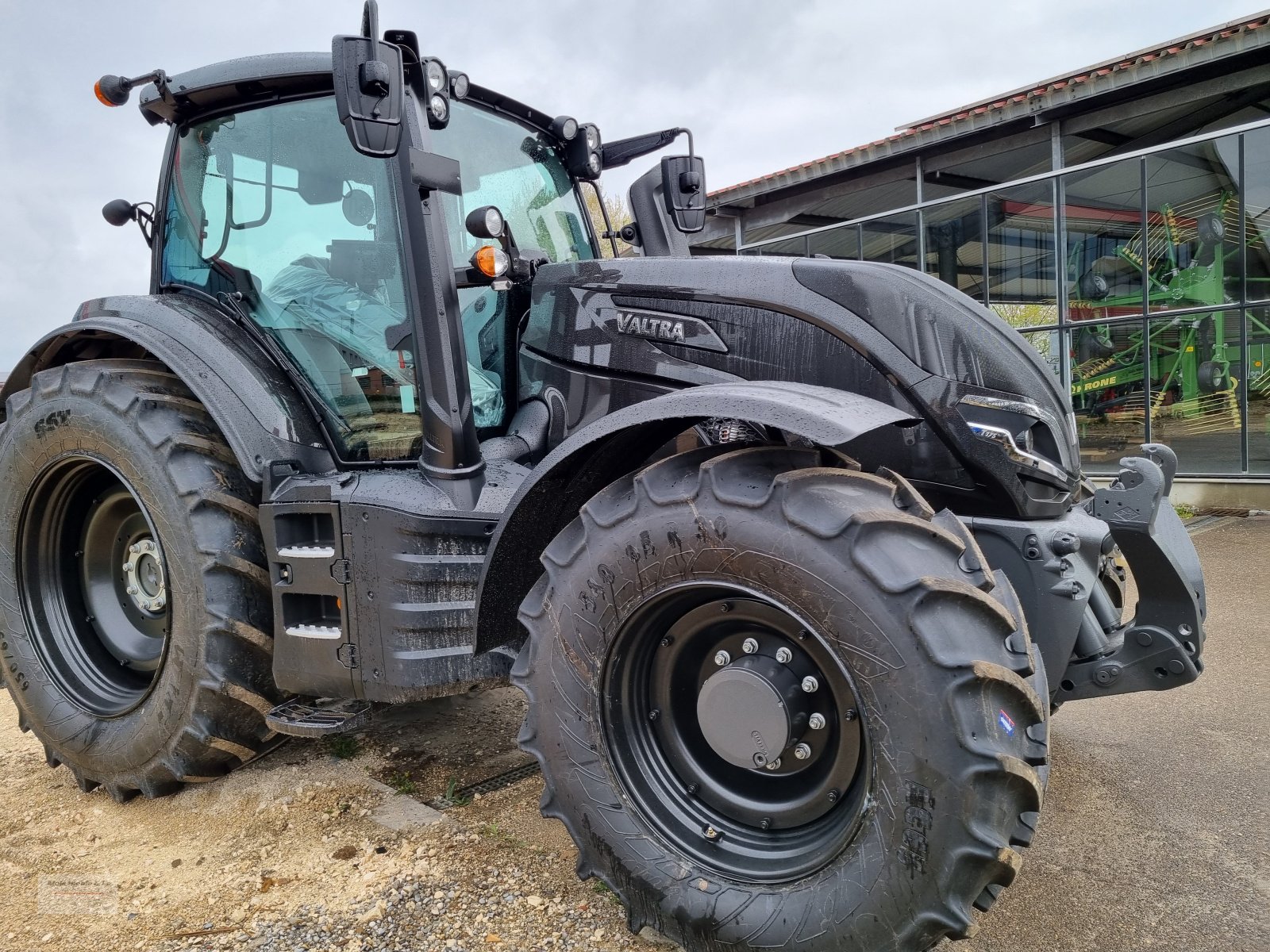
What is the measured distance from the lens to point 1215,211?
8.52 meters

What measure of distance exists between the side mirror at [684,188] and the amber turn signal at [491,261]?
1.19 metres

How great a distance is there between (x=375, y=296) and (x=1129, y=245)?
8617mm

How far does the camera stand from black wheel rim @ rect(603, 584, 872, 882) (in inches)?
77.8

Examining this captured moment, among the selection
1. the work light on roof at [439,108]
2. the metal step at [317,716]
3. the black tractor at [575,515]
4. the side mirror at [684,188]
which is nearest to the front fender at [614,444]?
the black tractor at [575,515]

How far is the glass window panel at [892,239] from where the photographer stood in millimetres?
10672

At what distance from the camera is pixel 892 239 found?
1087 cm

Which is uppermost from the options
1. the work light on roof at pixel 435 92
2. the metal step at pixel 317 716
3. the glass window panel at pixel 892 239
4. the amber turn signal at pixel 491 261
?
the glass window panel at pixel 892 239

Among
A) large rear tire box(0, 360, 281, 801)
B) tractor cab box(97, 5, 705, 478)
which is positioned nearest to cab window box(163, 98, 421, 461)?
tractor cab box(97, 5, 705, 478)

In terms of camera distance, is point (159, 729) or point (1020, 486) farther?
point (159, 729)

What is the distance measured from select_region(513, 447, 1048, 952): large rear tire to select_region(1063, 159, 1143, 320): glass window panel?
8.58 m

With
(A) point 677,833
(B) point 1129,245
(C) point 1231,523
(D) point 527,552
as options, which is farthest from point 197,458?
(B) point 1129,245

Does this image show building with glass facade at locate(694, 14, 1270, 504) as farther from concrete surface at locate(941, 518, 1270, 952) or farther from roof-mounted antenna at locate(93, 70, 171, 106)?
roof-mounted antenna at locate(93, 70, 171, 106)

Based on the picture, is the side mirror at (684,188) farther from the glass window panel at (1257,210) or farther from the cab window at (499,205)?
the glass window panel at (1257,210)

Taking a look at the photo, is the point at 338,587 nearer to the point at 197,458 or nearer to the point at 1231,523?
the point at 197,458
